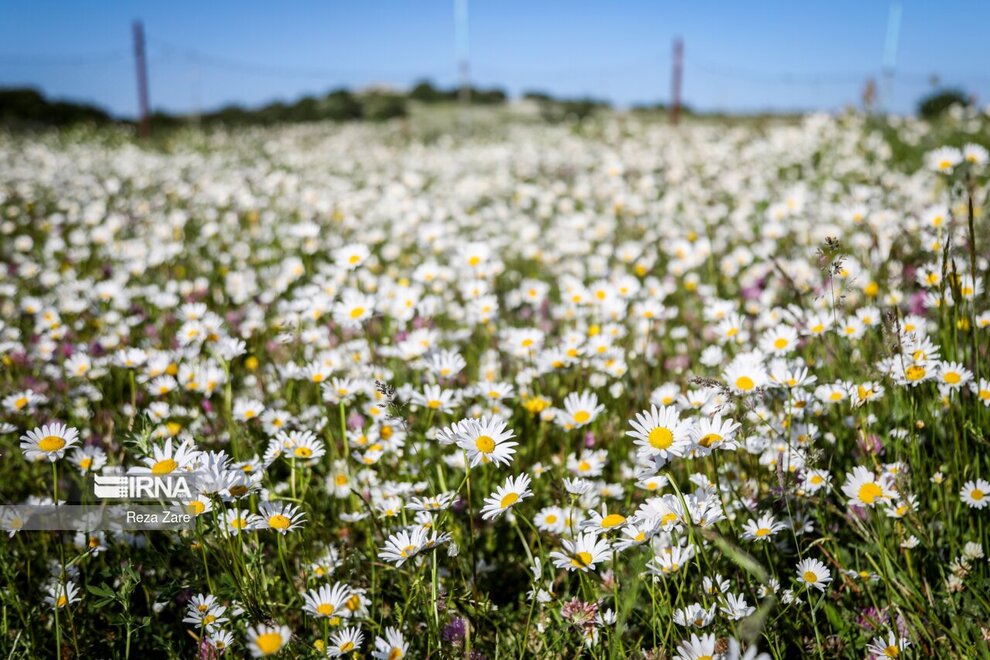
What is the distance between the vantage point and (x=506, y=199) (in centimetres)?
617

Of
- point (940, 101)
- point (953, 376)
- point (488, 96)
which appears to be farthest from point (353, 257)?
point (488, 96)

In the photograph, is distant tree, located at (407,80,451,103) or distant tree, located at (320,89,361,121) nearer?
distant tree, located at (320,89,361,121)

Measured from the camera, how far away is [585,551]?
135 cm

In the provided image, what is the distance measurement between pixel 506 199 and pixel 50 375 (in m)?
4.24

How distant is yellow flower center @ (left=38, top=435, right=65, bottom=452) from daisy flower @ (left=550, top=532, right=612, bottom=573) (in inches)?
44.5

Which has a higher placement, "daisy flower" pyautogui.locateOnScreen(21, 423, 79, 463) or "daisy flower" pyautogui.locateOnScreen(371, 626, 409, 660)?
"daisy flower" pyautogui.locateOnScreen(21, 423, 79, 463)

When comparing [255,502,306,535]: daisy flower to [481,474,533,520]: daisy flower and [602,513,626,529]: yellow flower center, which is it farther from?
[602,513,626,529]: yellow flower center

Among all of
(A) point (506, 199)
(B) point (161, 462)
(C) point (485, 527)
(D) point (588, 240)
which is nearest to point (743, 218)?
(D) point (588, 240)

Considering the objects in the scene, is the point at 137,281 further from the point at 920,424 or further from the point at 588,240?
the point at 920,424

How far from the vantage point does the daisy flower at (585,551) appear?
50.1 inches

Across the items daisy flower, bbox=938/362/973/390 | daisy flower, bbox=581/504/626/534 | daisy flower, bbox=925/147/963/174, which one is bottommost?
daisy flower, bbox=581/504/626/534

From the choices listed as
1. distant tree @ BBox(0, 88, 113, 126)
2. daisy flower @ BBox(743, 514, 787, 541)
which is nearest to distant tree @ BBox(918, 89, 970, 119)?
daisy flower @ BBox(743, 514, 787, 541)

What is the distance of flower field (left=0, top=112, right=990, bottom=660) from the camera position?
1355mm

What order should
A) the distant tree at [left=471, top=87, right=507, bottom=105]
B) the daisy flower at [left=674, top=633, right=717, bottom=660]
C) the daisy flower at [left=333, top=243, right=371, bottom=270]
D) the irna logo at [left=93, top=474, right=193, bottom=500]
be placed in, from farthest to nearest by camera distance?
the distant tree at [left=471, top=87, right=507, bottom=105], the daisy flower at [left=333, top=243, right=371, bottom=270], the irna logo at [left=93, top=474, right=193, bottom=500], the daisy flower at [left=674, top=633, right=717, bottom=660]
